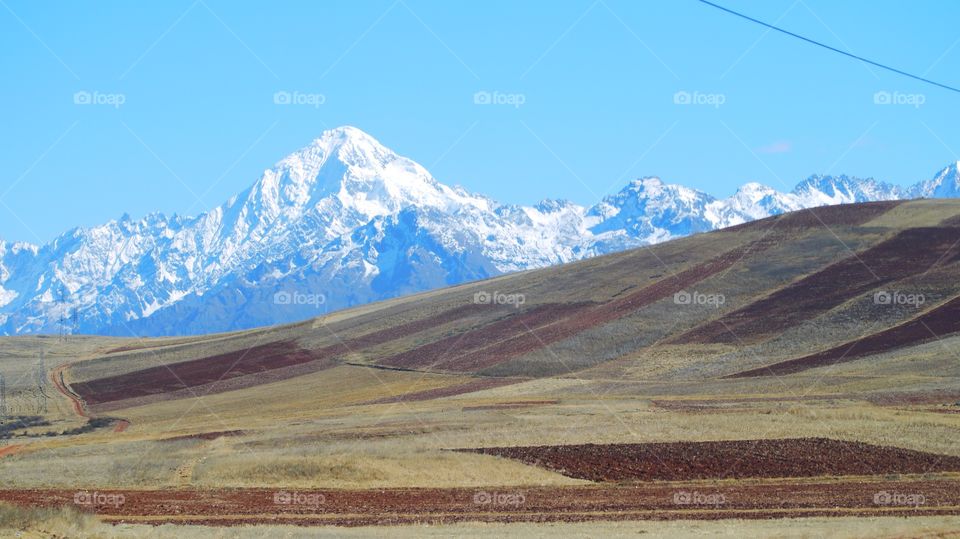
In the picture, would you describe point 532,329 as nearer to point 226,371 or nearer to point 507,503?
point 226,371

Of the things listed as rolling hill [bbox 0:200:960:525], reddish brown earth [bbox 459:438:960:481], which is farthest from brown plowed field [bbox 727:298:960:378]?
reddish brown earth [bbox 459:438:960:481]

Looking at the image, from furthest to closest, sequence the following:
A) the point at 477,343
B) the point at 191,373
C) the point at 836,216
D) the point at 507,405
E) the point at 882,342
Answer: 1. the point at 836,216
2. the point at 191,373
3. the point at 477,343
4. the point at 882,342
5. the point at 507,405

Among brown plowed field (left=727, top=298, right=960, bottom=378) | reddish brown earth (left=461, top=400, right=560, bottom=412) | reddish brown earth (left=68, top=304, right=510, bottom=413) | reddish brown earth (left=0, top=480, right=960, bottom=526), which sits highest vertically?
reddish brown earth (left=68, top=304, right=510, bottom=413)

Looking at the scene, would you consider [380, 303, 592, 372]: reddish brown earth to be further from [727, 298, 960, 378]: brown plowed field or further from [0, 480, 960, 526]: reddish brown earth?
[0, 480, 960, 526]: reddish brown earth

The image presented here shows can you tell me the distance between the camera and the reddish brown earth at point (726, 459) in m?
42.7

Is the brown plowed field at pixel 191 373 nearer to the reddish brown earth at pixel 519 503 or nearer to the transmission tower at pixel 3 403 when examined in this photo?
the transmission tower at pixel 3 403

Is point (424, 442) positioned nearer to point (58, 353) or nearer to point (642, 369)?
point (642, 369)

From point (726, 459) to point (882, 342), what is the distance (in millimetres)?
52001

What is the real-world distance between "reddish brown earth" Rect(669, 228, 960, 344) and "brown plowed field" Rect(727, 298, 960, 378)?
36.8ft

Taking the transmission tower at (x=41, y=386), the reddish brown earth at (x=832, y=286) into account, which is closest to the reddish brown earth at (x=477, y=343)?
the reddish brown earth at (x=832, y=286)

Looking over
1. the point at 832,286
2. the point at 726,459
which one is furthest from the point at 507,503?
the point at 832,286

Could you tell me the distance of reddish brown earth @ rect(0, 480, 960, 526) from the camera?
33938mm

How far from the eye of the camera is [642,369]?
96.4 meters

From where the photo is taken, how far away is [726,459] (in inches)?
1785
